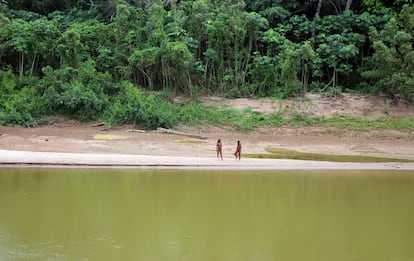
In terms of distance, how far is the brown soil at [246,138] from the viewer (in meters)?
21.4

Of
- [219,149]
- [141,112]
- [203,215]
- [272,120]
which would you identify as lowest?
[203,215]

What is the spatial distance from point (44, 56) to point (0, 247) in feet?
72.7

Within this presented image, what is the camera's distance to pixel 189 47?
2908cm

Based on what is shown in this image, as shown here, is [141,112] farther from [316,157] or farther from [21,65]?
[316,157]

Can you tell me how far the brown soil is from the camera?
70.3ft

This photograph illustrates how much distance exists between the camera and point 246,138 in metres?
24.8

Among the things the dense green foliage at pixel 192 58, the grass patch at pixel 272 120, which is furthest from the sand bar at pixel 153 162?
the grass patch at pixel 272 120

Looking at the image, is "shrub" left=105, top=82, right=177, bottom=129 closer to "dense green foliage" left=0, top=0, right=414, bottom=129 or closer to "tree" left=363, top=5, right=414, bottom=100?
"dense green foliage" left=0, top=0, right=414, bottom=129

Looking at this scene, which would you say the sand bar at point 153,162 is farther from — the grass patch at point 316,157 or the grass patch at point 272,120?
the grass patch at point 272,120

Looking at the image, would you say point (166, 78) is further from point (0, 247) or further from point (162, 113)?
point (0, 247)

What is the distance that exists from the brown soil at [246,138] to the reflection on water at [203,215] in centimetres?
393

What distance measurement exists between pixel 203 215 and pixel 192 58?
17.7m

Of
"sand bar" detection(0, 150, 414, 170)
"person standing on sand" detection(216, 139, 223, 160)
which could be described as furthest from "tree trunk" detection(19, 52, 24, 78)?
"person standing on sand" detection(216, 139, 223, 160)

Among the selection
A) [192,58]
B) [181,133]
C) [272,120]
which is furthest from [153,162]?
[192,58]
